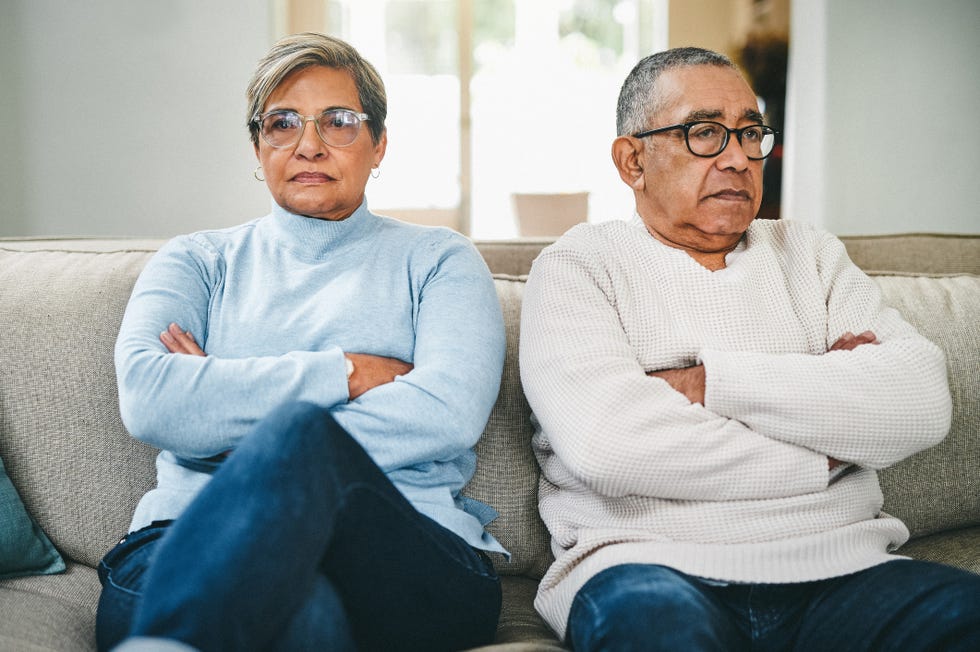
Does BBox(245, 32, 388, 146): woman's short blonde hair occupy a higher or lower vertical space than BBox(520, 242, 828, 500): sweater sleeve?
higher

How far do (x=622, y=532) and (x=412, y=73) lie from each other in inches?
200

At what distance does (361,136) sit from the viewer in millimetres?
1520

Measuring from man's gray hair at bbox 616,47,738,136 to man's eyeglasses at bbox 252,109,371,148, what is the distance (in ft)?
1.65

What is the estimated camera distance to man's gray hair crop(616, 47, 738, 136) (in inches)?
59.0

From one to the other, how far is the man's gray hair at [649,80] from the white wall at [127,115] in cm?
344

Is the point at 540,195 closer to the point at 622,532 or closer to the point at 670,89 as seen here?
the point at 670,89


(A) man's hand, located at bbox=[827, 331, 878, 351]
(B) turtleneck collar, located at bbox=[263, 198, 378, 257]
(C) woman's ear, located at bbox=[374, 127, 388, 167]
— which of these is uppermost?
(C) woman's ear, located at bbox=[374, 127, 388, 167]

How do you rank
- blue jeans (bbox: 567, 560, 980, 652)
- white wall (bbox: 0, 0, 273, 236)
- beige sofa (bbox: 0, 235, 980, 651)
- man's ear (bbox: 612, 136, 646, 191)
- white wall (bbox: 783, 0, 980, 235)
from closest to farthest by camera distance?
blue jeans (bbox: 567, 560, 980, 652) < beige sofa (bbox: 0, 235, 980, 651) < man's ear (bbox: 612, 136, 646, 191) < white wall (bbox: 0, 0, 273, 236) < white wall (bbox: 783, 0, 980, 235)

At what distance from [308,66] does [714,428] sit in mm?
939

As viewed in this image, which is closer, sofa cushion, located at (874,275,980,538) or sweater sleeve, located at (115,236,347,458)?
sweater sleeve, located at (115,236,347,458)

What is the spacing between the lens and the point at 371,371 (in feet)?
4.35

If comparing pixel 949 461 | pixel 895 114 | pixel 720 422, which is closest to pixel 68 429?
pixel 720 422

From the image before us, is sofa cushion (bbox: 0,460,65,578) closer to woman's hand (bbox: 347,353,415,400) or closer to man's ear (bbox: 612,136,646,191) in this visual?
woman's hand (bbox: 347,353,415,400)

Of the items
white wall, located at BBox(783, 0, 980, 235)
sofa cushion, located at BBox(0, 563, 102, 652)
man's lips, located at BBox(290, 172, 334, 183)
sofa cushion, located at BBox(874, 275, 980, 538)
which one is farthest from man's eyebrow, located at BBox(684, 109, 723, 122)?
white wall, located at BBox(783, 0, 980, 235)
